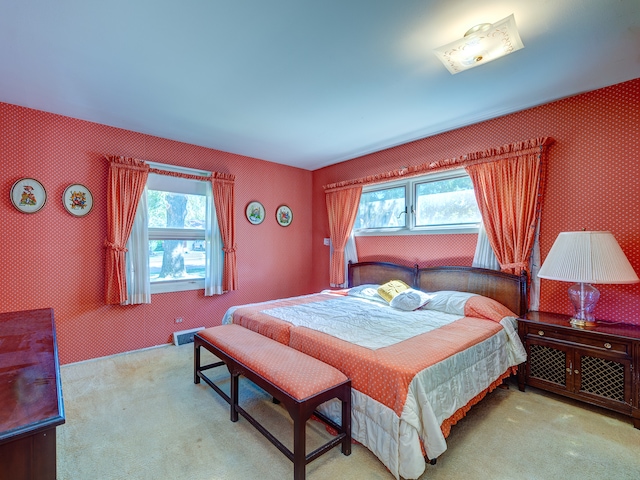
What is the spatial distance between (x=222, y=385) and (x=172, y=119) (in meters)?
2.77

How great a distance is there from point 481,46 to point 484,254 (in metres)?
2.01

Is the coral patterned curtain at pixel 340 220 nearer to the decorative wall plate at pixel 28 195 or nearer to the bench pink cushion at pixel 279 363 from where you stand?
the bench pink cushion at pixel 279 363

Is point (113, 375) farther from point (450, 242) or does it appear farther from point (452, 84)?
point (452, 84)

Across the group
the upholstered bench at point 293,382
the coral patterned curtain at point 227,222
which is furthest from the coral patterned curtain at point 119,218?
the upholstered bench at point 293,382

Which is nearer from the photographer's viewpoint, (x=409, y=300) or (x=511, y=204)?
(x=511, y=204)

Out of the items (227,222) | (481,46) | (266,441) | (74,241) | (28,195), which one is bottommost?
(266,441)

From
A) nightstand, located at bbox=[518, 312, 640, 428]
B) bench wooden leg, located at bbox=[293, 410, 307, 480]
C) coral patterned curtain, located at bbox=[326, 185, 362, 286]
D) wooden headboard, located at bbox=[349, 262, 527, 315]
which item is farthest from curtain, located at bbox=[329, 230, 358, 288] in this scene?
bench wooden leg, located at bbox=[293, 410, 307, 480]

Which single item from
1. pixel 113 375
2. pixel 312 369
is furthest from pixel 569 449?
pixel 113 375

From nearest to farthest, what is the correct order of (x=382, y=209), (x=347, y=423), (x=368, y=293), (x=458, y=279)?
(x=347, y=423) < (x=458, y=279) < (x=368, y=293) < (x=382, y=209)

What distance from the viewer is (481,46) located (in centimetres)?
195

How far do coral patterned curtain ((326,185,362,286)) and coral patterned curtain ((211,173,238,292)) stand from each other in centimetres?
152

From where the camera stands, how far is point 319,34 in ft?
6.24

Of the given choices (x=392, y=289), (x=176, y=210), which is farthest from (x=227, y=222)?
(x=392, y=289)

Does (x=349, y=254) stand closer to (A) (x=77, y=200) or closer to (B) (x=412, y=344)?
(B) (x=412, y=344)
